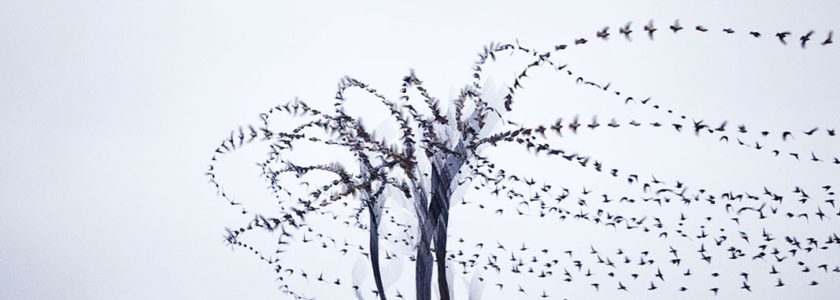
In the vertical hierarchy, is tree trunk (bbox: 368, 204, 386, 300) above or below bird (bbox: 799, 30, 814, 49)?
below

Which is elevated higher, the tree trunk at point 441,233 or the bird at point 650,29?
the bird at point 650,29

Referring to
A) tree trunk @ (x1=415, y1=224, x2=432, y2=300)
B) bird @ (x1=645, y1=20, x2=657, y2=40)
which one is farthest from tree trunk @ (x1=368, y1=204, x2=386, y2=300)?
bird @ (x1=645, y1=20, x2=657, y2=40)

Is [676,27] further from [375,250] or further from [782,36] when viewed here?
[375,250]

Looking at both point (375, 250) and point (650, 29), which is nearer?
point (650, 29)

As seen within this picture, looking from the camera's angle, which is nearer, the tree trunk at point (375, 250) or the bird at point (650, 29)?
the bird at point (650, 29)

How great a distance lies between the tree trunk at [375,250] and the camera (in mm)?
1185

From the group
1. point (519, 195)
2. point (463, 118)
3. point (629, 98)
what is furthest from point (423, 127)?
point (629, 98)

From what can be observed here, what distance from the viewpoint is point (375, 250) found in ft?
3.92

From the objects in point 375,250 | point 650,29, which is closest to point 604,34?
point 650,29

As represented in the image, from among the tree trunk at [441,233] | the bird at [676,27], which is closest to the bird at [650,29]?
the bird at [676,27]

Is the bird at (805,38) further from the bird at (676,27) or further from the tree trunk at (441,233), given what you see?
the tree trunk at (441,233)

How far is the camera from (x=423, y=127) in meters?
1.15

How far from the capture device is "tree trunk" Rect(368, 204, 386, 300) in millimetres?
1185

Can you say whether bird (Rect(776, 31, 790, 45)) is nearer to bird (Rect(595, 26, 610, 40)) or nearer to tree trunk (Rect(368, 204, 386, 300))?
bird (Rect(595, 26, 610, 40))
